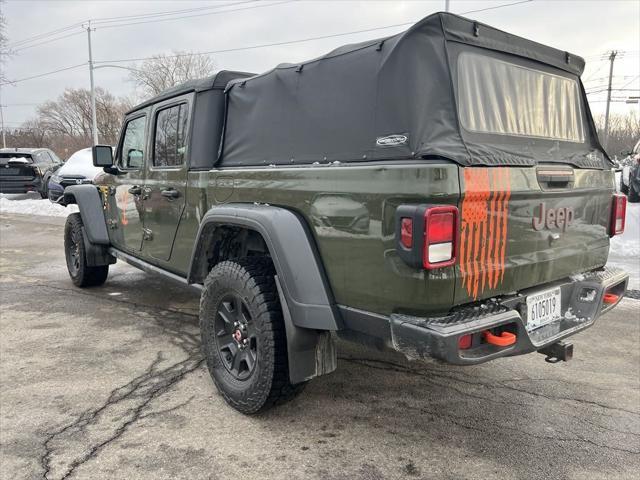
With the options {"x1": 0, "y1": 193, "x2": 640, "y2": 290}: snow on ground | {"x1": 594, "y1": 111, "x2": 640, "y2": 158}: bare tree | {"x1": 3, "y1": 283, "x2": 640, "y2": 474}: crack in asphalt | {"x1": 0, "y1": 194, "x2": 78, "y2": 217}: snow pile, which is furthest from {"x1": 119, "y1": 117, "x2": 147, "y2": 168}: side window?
{"x1": 594, "y1": 111, "x2": 640, "y2": 158}: bare tree

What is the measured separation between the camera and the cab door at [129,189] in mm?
4680

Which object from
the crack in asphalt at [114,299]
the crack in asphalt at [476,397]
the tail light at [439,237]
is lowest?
the crack in asphalt at [476,397]

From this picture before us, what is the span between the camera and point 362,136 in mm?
2641

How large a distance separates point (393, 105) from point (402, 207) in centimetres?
58

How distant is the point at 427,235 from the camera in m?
2.13

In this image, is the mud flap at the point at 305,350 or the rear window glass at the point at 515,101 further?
the mud flap at the point at 305,350

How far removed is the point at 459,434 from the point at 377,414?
490mm

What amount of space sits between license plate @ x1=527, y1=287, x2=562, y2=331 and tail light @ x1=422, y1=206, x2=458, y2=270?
696 mm

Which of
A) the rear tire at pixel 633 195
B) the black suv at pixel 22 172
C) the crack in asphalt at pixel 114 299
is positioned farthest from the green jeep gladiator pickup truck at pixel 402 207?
the black suv at pixel 22 172

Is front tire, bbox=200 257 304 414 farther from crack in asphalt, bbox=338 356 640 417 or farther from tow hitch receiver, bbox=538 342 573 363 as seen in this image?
tow hitch receiver, bbox=538 342 573 363

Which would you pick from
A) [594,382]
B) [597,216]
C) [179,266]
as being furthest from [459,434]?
[179,266]

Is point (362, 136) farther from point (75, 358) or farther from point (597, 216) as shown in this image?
point (75, 358)

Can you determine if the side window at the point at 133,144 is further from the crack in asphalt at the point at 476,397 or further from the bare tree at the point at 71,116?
the bare tree at the point at 71,116

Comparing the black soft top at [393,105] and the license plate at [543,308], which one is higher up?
the black soft top at [393,105]
